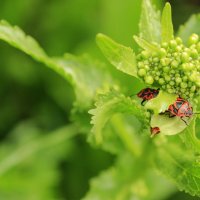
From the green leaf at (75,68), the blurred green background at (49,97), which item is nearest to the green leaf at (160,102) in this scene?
the green leaf at (75,68)

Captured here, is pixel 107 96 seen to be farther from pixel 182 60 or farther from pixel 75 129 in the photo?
pixel 75 129

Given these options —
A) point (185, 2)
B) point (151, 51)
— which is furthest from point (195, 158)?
point (185, 2)

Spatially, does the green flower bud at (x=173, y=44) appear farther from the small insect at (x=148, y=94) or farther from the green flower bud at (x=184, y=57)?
the small insect at (x=148, y=94)

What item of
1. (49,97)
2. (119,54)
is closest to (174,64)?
(119,54)

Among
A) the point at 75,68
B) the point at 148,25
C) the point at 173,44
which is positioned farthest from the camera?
the point at 75,68

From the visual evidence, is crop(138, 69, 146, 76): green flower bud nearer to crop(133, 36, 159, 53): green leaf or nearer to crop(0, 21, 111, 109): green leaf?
crop(133, 36, 159, 53): green leaf

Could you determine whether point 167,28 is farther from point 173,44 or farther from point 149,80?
point 149,80
